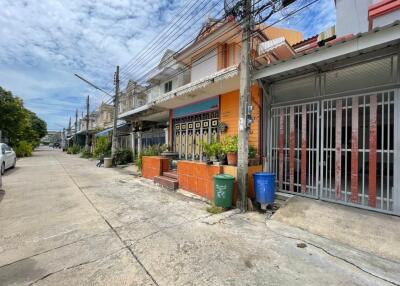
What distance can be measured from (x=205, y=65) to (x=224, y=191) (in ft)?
25.0

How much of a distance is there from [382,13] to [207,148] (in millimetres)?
6659

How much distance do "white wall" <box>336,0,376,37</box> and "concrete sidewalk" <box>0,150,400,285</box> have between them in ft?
26.5

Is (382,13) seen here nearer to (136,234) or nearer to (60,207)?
(136,234)

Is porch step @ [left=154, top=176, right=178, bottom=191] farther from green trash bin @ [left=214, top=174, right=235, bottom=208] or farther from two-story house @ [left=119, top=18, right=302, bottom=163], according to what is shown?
green trash bin @ [left=214, top=174, right=235, bottom=208]

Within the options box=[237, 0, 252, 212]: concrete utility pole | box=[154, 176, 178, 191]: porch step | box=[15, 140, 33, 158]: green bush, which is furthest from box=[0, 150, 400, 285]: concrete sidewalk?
box=[15, 140, 33, 158]: green bush

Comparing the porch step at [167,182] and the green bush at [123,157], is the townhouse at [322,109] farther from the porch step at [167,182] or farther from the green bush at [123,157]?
the green bush at [123,157]

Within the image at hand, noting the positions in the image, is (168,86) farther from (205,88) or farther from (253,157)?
(253,157)

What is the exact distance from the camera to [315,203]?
18.2 ft

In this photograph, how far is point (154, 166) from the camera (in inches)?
407

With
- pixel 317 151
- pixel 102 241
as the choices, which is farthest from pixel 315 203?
pixel 102 241

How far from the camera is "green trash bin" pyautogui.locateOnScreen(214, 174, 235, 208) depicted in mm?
5801

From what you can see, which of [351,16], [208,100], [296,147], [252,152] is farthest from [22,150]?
[351,16]

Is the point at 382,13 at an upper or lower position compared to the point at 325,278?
upper

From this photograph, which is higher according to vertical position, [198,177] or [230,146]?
[230,146]
